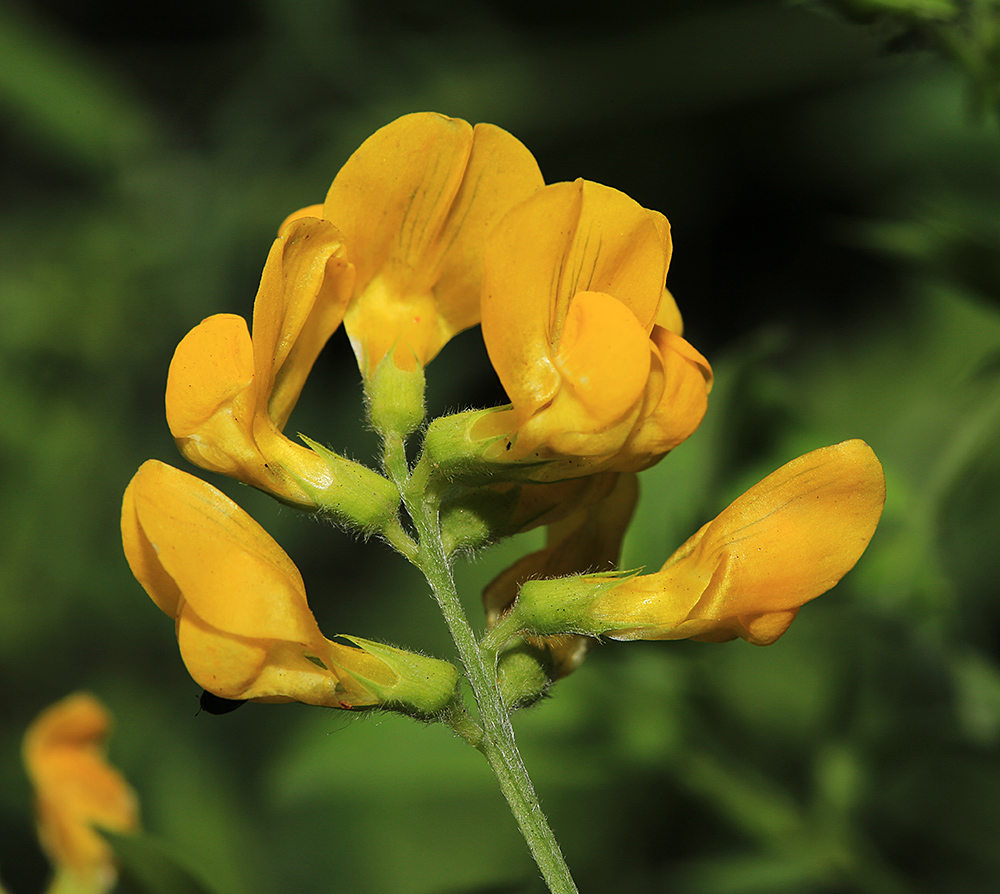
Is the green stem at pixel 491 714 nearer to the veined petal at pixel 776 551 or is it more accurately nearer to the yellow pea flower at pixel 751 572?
the yellow pea flower at pixel 751 572

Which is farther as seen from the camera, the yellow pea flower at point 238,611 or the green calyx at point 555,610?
the green calyx at point 555,610

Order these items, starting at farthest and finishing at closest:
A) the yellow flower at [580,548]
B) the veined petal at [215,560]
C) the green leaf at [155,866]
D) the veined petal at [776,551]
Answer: the green leaf at [155,866] < the yellow flower at [580,548] < the veined petal at [776,551] < the veined petal at [215,560]

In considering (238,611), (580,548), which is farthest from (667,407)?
(238,611)

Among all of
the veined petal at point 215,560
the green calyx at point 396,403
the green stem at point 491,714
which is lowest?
the green stem at point 491,714

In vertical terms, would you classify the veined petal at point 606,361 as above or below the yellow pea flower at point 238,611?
above

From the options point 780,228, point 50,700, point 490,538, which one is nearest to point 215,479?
point 50,700

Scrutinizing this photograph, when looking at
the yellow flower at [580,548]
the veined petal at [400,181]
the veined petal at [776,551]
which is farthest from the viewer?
the yellow flower at [580,548]

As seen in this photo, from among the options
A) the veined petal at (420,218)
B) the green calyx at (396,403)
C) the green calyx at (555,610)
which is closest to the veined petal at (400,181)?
the veined petal at (420,218)
